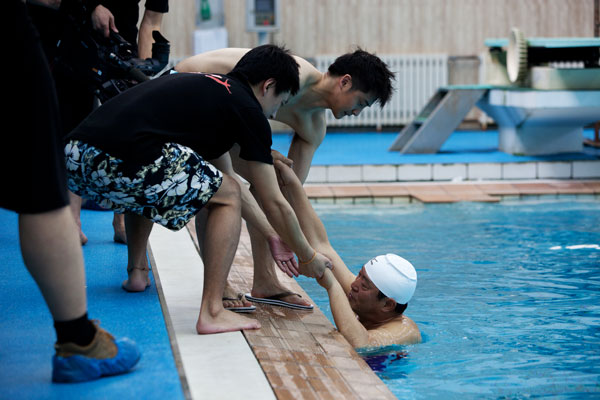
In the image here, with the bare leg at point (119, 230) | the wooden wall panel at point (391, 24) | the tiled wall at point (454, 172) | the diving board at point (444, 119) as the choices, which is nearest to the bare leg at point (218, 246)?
the bare leg at point (119, 230)

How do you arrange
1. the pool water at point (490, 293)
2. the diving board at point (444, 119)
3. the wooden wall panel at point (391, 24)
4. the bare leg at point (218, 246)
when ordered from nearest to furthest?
the bare leg at point (218, 246) < the pool water at point (490, 293) < the diving board at point (444, 119) < the wooden wall panel at point (391, 24)

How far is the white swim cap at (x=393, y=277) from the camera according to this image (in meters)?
3.64

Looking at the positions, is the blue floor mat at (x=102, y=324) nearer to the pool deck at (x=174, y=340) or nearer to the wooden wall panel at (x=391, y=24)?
the pool deck at (x=174, y=340)

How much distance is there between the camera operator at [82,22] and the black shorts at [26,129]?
181cm

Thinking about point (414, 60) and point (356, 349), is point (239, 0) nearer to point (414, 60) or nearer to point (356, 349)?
point (414, 60)

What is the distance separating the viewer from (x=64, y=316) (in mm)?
2193

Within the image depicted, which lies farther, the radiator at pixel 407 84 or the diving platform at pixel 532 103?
the radiator at pixel 407 84

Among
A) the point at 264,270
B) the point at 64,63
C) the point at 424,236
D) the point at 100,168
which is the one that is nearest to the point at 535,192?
the point at 424,236

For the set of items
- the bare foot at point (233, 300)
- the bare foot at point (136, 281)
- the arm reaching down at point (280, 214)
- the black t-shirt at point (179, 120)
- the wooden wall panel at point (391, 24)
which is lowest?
the bare foot at point (233, 300)

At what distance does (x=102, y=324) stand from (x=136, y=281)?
549mm

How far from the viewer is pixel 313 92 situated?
383cm

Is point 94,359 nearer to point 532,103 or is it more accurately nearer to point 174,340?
point 174,340

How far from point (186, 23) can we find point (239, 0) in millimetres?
854

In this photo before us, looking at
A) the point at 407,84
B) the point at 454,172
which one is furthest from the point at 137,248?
the point at 407,84
